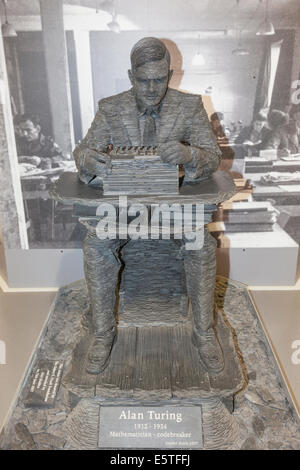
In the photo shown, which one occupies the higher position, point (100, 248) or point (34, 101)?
point (34, 101)

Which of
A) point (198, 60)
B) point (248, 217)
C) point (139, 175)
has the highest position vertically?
point (198, 60)

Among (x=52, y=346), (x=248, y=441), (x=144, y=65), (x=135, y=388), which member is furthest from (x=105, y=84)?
(x=248, y=441)

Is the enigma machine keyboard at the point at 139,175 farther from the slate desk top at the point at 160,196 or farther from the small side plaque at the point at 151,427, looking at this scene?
the small side plaque at the point at 151,427

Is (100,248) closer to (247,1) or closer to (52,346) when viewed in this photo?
(52,346)

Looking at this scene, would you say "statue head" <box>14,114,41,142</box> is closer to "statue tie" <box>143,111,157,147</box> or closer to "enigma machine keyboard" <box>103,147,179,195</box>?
"statue tie" <box>143,111,157,147</box>

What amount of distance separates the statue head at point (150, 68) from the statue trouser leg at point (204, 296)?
84 centimetres

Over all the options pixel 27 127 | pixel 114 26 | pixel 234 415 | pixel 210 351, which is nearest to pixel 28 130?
pixel 27 127

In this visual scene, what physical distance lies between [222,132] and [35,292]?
2196 mm

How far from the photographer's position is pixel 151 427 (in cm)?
243

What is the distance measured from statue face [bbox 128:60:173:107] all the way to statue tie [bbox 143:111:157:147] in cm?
11

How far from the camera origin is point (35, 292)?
414cm

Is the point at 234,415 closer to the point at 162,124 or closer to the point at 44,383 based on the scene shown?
the point at 44,383

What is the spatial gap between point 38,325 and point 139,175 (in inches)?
71.7

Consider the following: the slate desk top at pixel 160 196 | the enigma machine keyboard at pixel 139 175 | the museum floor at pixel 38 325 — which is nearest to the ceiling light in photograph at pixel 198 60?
the slate desk top at pixel 160 196
